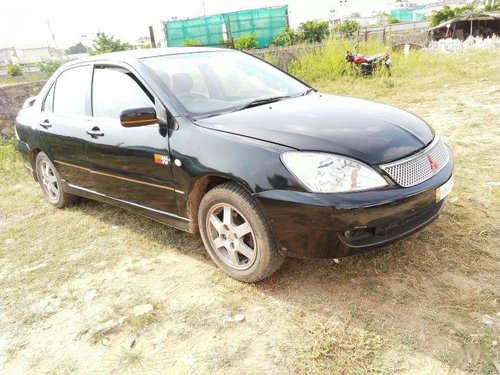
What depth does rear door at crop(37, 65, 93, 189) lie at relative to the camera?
145 inches

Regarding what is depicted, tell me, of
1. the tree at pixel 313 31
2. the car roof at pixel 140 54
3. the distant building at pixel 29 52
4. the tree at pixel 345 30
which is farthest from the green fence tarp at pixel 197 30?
the distant building at pixel 29 52

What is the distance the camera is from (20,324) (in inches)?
106

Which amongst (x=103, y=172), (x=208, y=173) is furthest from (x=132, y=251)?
(x=208, y=173)

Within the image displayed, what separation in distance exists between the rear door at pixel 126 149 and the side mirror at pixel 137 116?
0.11 meters

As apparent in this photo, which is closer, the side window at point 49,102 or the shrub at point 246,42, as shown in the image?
the side window at point 49,102

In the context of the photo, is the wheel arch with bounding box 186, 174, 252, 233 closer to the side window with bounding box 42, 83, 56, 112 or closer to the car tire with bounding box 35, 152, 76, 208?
the car tire with bounding box 35, 152, 76, 208

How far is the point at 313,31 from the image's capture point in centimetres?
2098

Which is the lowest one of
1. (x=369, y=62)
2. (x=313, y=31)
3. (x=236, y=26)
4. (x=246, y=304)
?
(x=246, y=304)

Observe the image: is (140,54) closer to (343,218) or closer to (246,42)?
(343,218)

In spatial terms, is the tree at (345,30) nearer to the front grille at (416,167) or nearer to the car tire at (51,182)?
the car tire at (51,182)

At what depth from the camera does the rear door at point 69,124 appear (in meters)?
3.69

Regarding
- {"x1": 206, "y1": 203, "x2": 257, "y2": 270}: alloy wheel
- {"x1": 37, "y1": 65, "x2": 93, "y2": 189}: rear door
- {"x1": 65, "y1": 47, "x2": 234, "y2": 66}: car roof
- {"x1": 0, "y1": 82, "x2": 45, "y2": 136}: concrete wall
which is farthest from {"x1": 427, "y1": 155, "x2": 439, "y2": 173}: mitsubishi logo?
{"x1": 0, "y1": 82, "x2": 45, "y2": 136}: concrete wall

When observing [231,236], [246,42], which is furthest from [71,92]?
[246,42]

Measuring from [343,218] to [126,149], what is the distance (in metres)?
1.77
